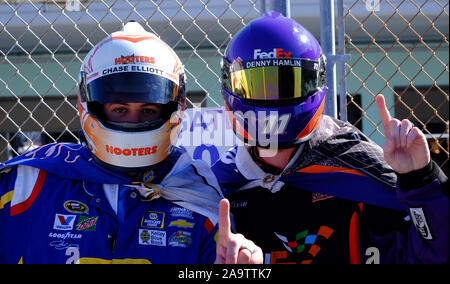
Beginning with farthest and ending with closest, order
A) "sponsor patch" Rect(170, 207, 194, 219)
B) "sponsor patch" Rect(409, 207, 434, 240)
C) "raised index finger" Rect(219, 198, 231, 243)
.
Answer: "sponsor patch" Rect(170, 207, 194, 219)
"sponsor patch" Rect(409, 207, 434, 240)
"raised index finger" Rect(219, 198, 231, 243)

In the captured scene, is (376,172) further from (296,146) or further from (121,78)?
(121,78)

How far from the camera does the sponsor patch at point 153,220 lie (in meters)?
2.17

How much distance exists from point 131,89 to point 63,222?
0.63 meters

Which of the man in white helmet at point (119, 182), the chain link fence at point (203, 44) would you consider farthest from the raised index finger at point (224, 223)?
the chain link fence at point (203, 44)

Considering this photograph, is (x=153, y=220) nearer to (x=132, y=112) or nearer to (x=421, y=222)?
(x=132, y=112)

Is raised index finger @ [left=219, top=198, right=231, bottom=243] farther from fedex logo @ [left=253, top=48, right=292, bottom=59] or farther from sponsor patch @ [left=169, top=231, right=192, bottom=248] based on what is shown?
fedex logo @ [left=253, top=48, right=292, bottom=59]

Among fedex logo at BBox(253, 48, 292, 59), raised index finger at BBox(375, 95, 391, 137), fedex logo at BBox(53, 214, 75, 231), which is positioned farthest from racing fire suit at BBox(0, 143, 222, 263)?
raised index finger at BBox(375, 95, 391, 137)

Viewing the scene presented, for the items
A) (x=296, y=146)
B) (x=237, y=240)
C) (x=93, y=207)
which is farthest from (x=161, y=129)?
(x=237, y=240)

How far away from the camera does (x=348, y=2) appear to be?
755 centimetres

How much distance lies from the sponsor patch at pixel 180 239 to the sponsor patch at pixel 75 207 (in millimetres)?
374

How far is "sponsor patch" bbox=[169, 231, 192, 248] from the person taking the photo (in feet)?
7.05

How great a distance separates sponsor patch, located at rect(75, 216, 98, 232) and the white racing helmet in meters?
0.27

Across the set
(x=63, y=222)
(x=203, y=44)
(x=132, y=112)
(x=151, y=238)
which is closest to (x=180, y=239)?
(x=151, y=238)

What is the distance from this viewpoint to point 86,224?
2146 millimetres
